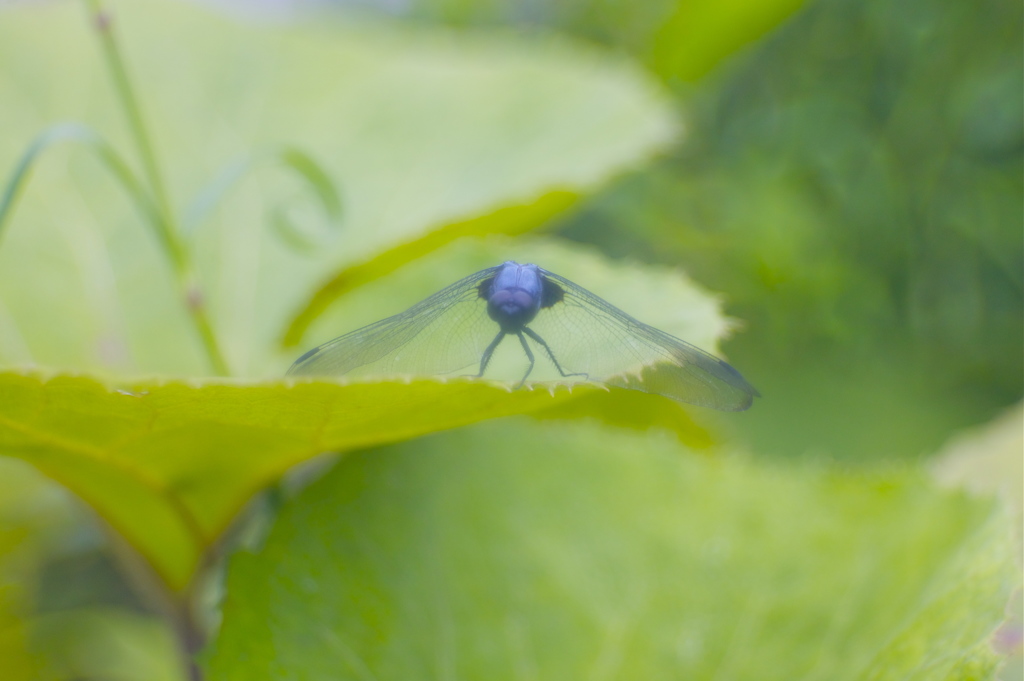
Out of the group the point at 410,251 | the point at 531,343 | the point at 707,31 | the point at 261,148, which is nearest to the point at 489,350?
the point at 531,343

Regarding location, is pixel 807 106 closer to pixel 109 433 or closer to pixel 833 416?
pixel 833 416

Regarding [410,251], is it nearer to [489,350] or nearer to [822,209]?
[489,350]

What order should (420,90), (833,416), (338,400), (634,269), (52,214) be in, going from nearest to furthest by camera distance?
1. (338,400)
2. (634,269)
3. (52,214)
4. (420,90)
5. (833,416)

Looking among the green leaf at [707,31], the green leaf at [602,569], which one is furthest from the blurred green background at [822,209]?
the green leaf at [602,569]

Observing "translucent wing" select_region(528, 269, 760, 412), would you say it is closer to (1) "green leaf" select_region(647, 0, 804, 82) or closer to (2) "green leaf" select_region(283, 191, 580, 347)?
(2) "green leaf" select_region(283, 191, 580, 347)

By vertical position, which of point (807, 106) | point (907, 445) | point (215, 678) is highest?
point (807, 106)

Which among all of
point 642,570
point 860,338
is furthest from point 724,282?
point 642,570
